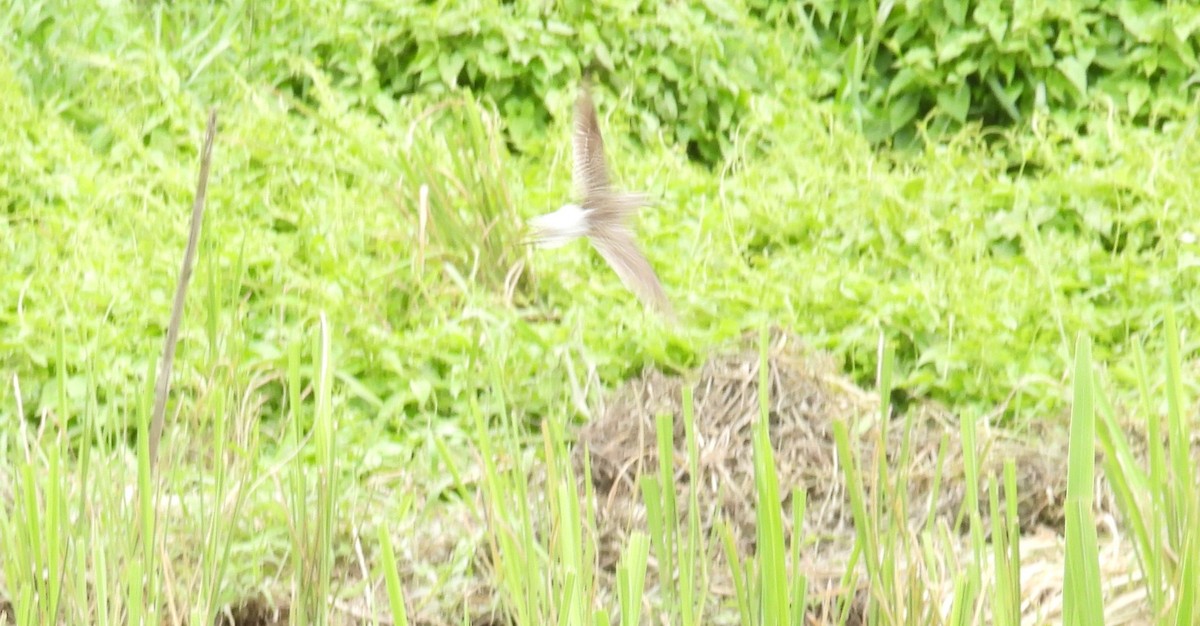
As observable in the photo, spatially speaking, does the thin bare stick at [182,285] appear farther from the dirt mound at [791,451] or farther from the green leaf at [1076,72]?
the green leaf at [1076,72]

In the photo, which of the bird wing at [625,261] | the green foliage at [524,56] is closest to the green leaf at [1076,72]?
the green foliage at [524,56]

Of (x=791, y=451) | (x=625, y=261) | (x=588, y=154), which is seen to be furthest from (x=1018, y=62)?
(x=625, y=261)

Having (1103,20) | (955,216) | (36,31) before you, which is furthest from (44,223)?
(1103,20)

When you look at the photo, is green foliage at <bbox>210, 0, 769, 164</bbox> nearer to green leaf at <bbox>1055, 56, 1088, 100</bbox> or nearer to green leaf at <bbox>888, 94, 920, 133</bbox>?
green leaf at <bbox>888, 94, 920, 133</bbox>

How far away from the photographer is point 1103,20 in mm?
3961

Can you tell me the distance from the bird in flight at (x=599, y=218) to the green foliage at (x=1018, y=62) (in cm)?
209

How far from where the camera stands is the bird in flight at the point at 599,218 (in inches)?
69.6

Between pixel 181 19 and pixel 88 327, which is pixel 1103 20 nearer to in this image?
pixel 181 19

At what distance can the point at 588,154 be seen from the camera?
75.0 inches

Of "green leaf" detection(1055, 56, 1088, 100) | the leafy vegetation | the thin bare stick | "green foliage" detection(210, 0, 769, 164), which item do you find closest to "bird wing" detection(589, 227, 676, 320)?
the leafy vegetation

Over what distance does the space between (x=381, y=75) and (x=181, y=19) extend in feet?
1.90

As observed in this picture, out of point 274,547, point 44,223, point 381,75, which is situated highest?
point 381,75

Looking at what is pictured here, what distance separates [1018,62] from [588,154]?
7.62ft

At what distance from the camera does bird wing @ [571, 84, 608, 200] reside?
1855 mm
